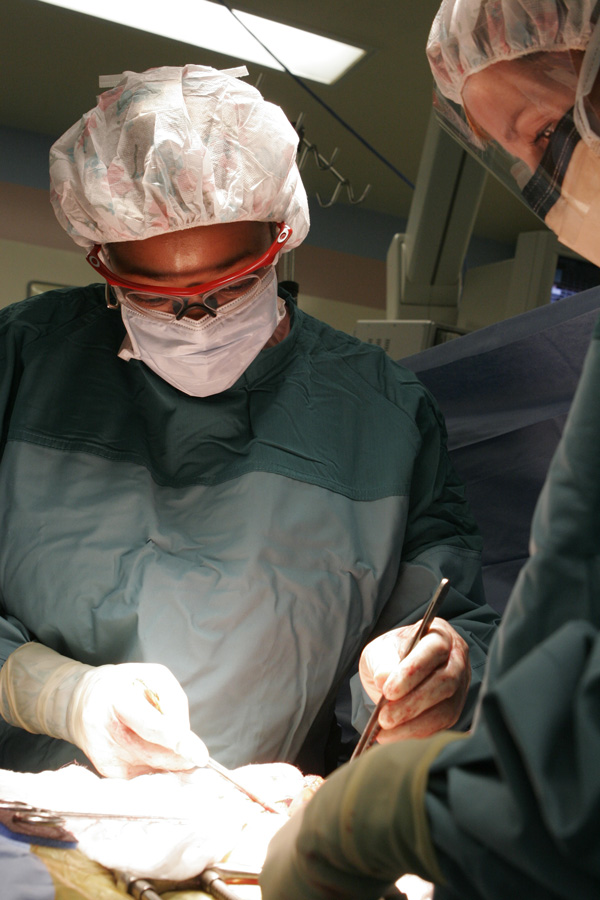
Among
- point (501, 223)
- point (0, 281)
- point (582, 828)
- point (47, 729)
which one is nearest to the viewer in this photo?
point (582, 828)

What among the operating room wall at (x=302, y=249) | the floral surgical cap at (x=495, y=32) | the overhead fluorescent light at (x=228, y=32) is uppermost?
the floral surgical cap at (x=495, y=32)

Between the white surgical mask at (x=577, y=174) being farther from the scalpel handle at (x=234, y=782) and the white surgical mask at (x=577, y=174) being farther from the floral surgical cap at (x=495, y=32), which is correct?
the scalpel handle at (x=234, y=782)

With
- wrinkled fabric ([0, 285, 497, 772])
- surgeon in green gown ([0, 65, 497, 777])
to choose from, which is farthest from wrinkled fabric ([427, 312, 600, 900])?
wrinkled fabric ([0, 285, 497, 772])

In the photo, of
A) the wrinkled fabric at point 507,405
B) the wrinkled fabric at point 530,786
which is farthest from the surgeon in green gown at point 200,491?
the wrinkled fabric at point 530,786

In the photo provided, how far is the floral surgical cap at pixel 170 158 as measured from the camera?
1518mm

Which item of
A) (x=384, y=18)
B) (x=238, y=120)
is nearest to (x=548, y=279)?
(x=384, y=18)

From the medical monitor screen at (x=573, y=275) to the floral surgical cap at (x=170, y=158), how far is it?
2.58m

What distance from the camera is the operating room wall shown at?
516 centimetres

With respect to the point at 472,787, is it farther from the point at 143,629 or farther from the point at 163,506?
the point at 163,506

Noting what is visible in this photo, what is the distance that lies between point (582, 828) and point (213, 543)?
1152mm

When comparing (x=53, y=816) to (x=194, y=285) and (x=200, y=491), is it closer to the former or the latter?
(x=200, y=491)

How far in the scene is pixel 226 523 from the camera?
160cm

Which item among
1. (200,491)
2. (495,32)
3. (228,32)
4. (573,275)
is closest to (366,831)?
(495,32)

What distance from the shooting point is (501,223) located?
6.39 meters
